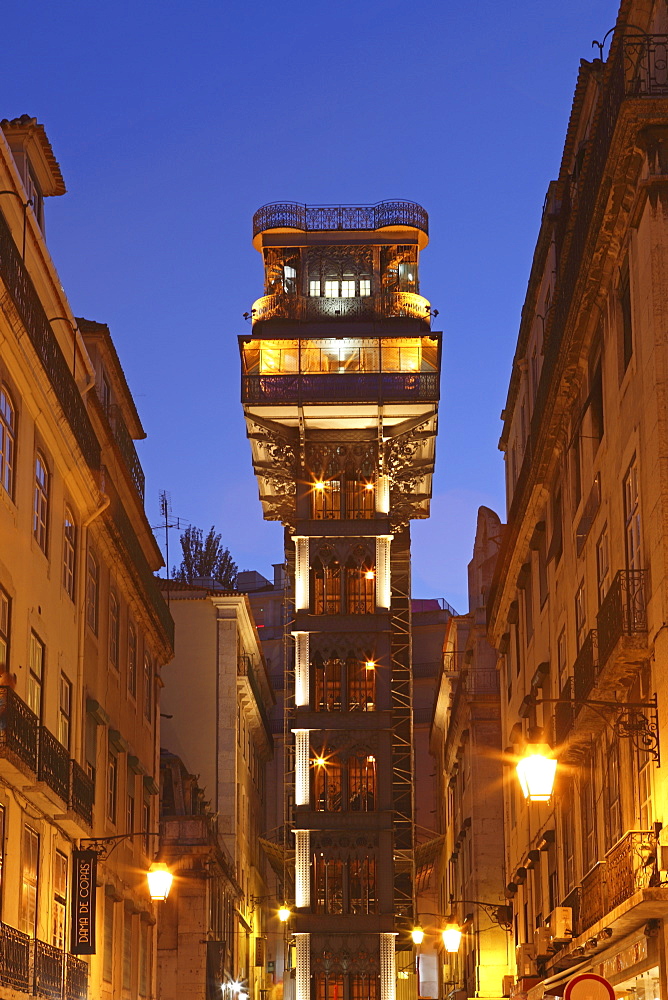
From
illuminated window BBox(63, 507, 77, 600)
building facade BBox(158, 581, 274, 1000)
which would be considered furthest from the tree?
illuminated window BBox(63, 507, 77, 600)

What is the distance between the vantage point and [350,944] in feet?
202

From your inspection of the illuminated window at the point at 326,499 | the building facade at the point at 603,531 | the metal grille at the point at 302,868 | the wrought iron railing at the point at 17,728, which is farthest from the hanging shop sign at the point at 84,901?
the illuminated window at the point at 326,499

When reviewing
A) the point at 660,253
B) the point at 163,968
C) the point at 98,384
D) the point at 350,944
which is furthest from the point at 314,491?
the point at 660,253

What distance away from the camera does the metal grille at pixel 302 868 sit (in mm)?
62094

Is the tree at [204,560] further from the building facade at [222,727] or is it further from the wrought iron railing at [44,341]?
the wrought iron railing at [44,341]

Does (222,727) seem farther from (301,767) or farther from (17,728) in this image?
(17,728)

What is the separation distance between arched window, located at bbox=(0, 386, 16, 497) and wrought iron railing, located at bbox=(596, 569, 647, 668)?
31.2ft

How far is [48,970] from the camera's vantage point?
26.0 m

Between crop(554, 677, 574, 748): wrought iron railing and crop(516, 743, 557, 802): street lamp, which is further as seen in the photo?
crop(554, 677, 574, 748): wrought iron railing

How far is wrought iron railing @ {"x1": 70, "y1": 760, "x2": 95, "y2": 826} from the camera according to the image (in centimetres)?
2765

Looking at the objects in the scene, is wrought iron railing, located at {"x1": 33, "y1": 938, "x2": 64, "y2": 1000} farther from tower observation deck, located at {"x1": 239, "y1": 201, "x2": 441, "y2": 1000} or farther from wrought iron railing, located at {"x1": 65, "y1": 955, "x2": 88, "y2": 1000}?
tower observation deck, located at {"x1": 239, "y1": 201, "x2": 441, "y2": 1000}

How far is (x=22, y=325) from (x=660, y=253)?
976cm

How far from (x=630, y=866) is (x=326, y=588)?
47.0 metres

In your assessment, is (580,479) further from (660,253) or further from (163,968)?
(163,968)
